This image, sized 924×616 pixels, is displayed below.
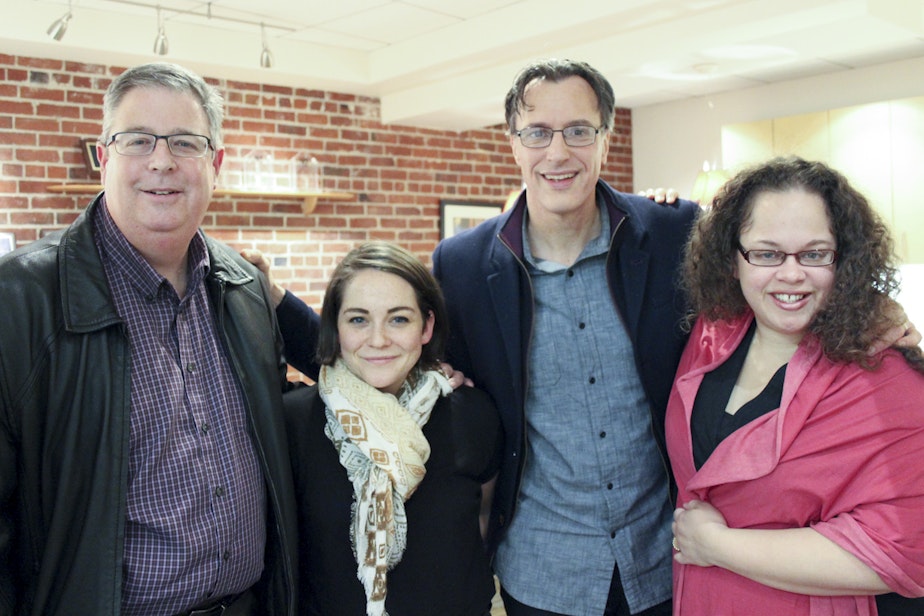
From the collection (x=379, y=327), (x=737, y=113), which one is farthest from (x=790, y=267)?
(x=737, y=113)

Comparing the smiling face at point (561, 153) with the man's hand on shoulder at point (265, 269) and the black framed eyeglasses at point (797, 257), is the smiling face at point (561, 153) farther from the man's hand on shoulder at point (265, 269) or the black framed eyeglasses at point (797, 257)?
the man's hand on shoulder at point (265, 269)

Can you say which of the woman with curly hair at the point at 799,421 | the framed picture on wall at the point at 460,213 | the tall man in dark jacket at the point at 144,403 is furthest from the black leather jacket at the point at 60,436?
the framed picture on wall at the point at 460,213

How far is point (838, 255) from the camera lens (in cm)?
158

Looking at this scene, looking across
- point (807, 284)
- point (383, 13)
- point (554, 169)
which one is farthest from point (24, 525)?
point (383, 13)

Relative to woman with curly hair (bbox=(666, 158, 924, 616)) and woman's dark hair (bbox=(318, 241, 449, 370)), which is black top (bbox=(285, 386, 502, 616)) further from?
woman with curly hair (bbox=(666, 158, 924, 616))

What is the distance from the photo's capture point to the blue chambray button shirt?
1.88m

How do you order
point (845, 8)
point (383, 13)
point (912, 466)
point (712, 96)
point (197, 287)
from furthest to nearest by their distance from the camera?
point (712, 96) → point (383, 13) → point (845, 8) → point (197, 287) → point (912, 466)

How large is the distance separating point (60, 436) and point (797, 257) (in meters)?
1.38

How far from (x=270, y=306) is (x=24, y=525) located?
27.7 inches

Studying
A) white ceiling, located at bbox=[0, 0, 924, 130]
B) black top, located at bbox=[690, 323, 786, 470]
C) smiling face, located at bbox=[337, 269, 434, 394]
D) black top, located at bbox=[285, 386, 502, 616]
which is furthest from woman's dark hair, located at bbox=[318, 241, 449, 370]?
white ceiling, located at bbox=[0, 0, 924, 130]

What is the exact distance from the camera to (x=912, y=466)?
1.45m

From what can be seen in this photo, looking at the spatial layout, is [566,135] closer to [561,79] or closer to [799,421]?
[561,79]

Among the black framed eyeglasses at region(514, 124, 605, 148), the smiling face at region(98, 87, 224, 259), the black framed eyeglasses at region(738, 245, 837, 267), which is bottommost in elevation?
the black framed eyeglasses at region(738, 245, 837, 267)

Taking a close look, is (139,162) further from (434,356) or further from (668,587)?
(668,587)
